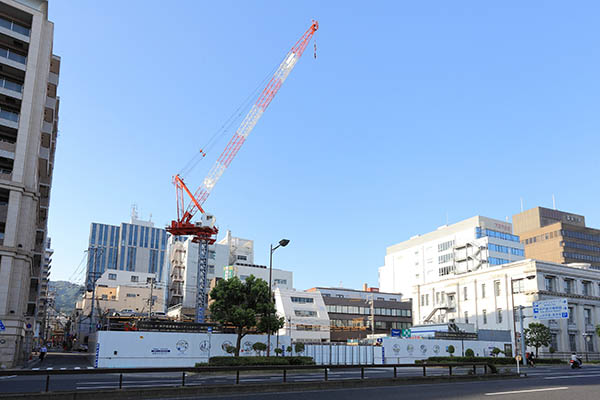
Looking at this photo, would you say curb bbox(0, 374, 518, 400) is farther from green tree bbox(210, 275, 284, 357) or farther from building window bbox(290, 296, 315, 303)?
building window bbox(290, 296, 315, 303)

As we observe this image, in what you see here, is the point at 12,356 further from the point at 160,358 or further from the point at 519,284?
the point at 519,284

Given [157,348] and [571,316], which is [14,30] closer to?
[157,348]

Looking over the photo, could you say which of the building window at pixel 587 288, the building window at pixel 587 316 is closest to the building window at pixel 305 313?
the building window at pixel 587 316

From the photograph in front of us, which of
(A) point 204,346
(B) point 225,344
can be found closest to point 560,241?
(B) point 225,344

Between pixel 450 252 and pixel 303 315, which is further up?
pixel 450 252

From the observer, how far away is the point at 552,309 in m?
55.8

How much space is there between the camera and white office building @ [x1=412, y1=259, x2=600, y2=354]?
256 ft

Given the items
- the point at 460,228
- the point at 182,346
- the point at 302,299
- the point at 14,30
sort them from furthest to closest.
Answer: the point at 460,228 < the point at 302,299 < the point at 14,30 < the point at 182,346

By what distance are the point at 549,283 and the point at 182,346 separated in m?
63.0

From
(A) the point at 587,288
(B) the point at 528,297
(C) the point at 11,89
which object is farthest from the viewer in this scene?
(A) the point at 587,288

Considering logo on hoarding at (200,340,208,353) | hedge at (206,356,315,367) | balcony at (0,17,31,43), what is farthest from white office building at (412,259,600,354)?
balcony at (0,17,31,43)

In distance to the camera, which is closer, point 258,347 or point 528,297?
point 258,347

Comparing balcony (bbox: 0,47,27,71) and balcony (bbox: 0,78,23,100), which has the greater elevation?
balcony (bbox: 0,47,27,71)

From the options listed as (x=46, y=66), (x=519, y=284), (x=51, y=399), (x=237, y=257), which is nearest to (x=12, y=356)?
(x=46, y=66)
